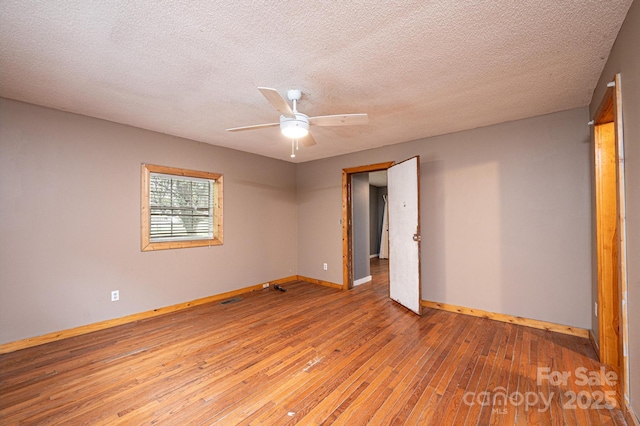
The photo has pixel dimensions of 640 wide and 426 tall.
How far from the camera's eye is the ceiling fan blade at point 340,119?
2.28 meters

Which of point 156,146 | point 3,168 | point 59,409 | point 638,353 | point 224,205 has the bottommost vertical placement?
point 59,409

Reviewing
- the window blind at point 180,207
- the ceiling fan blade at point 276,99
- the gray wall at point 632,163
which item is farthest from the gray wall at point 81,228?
the gray wall at point 632,163

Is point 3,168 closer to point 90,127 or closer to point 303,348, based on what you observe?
point 90,127

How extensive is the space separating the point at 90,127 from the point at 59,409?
2.83 meters

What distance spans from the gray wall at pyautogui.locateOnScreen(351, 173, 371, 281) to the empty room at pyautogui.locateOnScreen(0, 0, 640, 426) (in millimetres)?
637

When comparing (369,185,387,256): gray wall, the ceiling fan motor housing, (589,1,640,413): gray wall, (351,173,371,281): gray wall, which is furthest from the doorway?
(369,185,387,256): gray wall

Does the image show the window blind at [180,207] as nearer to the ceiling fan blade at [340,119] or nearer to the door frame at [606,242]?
the ceiling fan blade at [340,119]

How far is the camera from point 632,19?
1.52m

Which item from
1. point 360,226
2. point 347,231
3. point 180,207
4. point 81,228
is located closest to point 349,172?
point 347,231

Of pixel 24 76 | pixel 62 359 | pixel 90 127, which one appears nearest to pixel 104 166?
pixel 90 127

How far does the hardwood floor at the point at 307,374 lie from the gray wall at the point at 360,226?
6.10 feet

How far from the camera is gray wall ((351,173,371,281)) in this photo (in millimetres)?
5203

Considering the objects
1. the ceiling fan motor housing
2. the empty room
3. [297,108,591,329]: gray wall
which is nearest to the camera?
the empty room

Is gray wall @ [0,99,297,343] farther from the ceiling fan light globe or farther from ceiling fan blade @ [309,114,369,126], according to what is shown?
ceiling fan blade @ [309,114,369,126]
